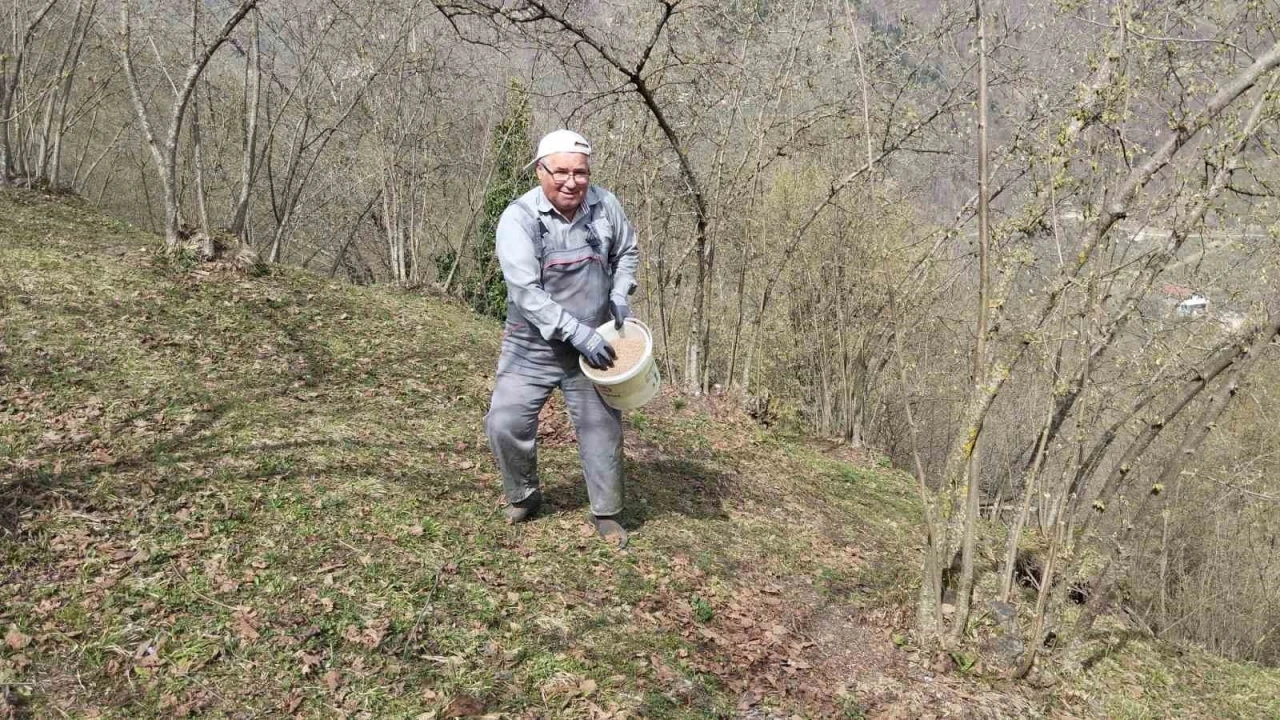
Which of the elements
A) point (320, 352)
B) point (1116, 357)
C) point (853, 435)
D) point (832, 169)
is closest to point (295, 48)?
point (320, 352)

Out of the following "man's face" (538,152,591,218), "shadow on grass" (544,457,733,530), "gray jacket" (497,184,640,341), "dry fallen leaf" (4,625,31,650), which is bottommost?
"dry fallen leaf" (4,625,31,650)

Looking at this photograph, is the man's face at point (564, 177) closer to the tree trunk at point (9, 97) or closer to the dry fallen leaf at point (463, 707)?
the dry fallen leaf at point (463, 707)

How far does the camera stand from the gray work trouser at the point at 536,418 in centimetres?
379

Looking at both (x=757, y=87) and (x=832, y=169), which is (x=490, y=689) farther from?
(x=832, y=169)

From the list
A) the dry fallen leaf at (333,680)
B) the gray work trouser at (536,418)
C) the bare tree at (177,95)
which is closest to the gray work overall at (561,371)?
the gray work trouser at (536,418)

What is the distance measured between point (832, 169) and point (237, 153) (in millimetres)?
13556

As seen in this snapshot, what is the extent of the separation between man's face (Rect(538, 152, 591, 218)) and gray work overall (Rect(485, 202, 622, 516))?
120 mm

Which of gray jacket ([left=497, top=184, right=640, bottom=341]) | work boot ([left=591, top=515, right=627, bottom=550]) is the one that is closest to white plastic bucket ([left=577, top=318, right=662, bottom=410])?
gray jacket ([left=497, top=184, right=640, bottom=341])

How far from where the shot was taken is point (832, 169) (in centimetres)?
997

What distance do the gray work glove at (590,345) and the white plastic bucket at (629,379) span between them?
91 millimetres

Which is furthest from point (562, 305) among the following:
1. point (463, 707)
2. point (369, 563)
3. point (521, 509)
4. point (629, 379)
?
point (463, 707)

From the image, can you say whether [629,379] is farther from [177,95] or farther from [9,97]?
[9,97]

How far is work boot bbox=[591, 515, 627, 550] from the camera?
4160 mm

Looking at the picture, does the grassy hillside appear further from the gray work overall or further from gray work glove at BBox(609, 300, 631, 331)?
gray work glove at BBox(609, 300, 631, 331)
